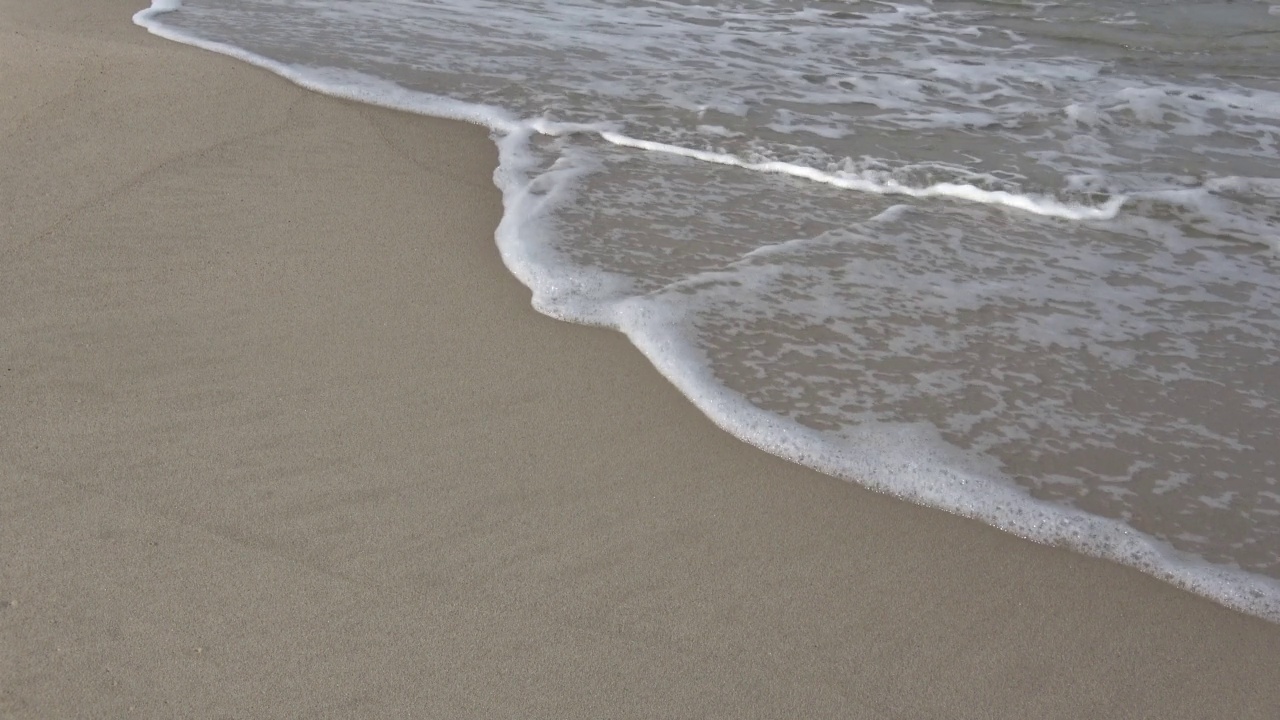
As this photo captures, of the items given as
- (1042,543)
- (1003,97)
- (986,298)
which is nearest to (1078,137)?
(1003,97)

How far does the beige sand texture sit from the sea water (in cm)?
22

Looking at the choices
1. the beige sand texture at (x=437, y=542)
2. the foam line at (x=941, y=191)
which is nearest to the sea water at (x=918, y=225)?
the foam line at (x=941, y=191)

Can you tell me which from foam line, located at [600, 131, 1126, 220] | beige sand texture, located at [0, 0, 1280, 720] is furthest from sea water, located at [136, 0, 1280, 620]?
beige sand texture, located at [0, 0, 1280, 720]

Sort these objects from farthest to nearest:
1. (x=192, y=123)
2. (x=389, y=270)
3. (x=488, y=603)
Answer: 1. (x=192, y=123)
2. (x=389, y=270)
3. (x=488, y=603)

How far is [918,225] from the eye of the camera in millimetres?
4039

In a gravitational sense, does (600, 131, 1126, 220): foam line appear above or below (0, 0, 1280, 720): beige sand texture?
above

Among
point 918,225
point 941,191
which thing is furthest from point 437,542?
point 941,191

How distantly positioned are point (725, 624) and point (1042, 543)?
2.62 ft

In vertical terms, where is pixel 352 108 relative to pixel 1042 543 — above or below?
above

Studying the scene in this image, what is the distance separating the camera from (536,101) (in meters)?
5.07

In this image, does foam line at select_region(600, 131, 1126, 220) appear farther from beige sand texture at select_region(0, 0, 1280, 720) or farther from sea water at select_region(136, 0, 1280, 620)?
beige sand texture at select_region(0, 0, 1280, 720)

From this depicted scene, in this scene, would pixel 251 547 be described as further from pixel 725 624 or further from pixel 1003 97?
pixel 1003 97

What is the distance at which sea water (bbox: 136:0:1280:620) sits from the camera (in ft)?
9.14

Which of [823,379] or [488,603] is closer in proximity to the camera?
[488,603]
